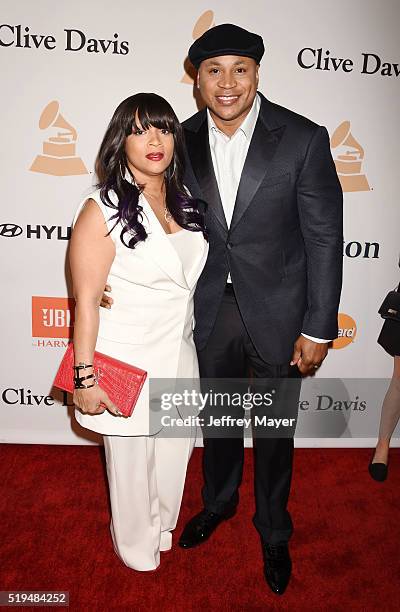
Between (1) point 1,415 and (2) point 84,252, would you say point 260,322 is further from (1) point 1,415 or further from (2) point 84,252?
(1) point 1,415

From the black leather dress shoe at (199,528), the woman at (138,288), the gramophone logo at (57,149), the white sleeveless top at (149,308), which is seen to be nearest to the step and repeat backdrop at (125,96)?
the gramophone logo at (57,149)

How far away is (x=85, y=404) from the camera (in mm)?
2016

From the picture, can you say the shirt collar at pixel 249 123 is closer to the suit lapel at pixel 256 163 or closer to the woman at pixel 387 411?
the suit lapel at pixel 256 163

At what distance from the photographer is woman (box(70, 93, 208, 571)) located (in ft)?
6.11

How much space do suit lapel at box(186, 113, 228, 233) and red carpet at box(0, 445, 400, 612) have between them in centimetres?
143

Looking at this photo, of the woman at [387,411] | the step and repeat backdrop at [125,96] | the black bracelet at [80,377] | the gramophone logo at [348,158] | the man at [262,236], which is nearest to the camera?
the black bracelet at [80,377]

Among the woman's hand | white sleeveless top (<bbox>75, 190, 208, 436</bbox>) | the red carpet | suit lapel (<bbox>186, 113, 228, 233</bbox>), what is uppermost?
suit lapel (<bbox>186, 113, 228, 233</bbox>)

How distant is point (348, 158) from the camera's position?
2.92 metres

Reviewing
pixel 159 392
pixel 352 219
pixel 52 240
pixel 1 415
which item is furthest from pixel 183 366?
pixel 1 415

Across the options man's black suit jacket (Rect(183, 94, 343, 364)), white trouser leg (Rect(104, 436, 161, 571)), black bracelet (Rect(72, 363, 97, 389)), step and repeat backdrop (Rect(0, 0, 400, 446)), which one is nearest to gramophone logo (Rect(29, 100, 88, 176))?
step and repeat backdrop (Rect(0, 0, 400, 446))

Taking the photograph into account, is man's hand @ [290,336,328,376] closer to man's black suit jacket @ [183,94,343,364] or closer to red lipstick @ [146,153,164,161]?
man's black suit jacket @ [183,94,343,364]

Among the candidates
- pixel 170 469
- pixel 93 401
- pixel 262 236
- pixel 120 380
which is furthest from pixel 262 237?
pixel 170 469

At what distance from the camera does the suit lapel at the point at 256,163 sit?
209 centimetres

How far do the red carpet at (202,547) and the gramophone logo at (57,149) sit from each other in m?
1.57
